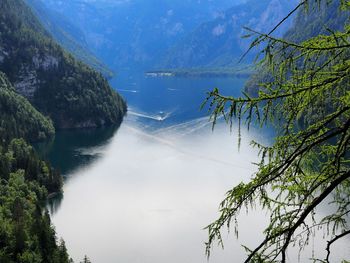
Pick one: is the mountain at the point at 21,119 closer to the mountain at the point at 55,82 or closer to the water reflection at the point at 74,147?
the water reflection at the point at 74,147

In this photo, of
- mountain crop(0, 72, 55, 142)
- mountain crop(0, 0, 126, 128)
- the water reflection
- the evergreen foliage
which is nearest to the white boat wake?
mountain crop(0, 0, 126, 128)

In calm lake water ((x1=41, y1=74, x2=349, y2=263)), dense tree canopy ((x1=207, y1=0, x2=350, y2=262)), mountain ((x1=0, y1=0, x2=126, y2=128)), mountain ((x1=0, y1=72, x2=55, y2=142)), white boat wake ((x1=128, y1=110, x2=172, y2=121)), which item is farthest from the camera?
mountain ((x1=0, y1=0, x2=126, y2=128))

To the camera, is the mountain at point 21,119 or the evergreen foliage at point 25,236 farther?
the mountain at point 21,119

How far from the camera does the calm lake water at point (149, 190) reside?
2552 inches

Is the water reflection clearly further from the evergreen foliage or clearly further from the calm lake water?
the evergreen foliage

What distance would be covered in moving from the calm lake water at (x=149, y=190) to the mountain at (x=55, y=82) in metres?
17.1

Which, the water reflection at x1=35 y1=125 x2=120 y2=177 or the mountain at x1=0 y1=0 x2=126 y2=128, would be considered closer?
the water reflection at x1=35 y1=125 x2=120 y2=177

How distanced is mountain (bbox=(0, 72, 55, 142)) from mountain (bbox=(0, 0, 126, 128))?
16.7m

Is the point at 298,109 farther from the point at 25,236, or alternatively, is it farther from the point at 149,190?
the point at 149,190

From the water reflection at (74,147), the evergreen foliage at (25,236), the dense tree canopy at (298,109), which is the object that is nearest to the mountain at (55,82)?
the water reflection at (74,147)

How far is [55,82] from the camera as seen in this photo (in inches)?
7165

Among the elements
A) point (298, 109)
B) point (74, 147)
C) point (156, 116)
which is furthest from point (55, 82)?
point (298, 109)

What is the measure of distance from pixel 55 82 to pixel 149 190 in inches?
4049

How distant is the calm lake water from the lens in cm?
6481
